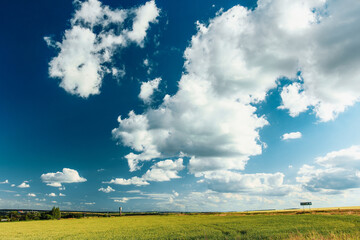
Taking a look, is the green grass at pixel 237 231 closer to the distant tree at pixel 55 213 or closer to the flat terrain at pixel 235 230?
the flat terrain at pixel 235 230

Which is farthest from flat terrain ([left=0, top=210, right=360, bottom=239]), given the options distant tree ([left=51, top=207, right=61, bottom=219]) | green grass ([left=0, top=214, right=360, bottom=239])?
distant tree ([left=51, top=207, right=61, bottom=219])

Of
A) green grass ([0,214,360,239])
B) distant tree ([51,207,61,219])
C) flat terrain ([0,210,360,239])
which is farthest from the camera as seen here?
distant tree ([51,207,61,219])

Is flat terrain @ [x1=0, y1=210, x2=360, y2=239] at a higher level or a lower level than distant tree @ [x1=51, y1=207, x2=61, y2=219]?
higher

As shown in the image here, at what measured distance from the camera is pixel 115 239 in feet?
124

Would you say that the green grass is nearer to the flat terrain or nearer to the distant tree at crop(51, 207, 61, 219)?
the flat terrain

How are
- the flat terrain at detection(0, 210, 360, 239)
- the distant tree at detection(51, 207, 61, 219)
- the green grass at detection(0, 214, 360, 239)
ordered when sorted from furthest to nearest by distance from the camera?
the distant tree at detection(51, 207, 61, 219)
the flat terrain at detection(0, 210, 360, 239)
the green grass at detection(0, 214, 360, 239)

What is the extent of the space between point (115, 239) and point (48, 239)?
1473cm

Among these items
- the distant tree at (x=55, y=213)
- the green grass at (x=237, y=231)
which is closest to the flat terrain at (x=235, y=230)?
the green grass at (x=237, y=231)

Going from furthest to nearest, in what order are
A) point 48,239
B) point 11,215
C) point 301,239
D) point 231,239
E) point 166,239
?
point 11,215 → point 48,239 → point 166,239 → point 231,239 → point 301,239

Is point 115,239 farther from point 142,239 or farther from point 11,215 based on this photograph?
point 11,215

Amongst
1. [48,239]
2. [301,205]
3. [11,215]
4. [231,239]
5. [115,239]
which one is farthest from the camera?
[11,215]

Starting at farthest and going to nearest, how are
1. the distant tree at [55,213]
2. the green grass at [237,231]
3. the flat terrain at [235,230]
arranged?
1. the distant tree at [55,213]
2. the flat terrain at [235,230]
3. the green grass at [237,231]

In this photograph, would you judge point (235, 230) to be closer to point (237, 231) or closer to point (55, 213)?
point (237, 231)

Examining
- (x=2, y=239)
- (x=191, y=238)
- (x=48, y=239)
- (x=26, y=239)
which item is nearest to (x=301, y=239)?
(x=191, y=238)
